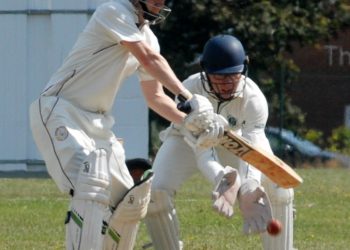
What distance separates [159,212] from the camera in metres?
8.05

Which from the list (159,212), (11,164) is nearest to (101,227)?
(159,212)

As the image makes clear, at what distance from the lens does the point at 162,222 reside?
810cm

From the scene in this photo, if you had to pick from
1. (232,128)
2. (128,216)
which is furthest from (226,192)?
(232,128)

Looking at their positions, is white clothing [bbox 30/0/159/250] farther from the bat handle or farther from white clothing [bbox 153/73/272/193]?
white clothing [bbox 153/73/272/193]

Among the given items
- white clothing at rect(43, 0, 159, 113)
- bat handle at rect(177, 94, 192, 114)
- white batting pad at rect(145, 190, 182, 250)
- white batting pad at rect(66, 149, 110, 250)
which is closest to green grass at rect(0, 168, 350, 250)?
white batting pad at rect(145, 190, 182, 250)

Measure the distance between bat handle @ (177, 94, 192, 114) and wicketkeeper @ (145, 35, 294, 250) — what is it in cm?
46

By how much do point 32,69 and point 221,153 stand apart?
43.1ft

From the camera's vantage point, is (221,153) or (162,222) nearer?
(162,222)

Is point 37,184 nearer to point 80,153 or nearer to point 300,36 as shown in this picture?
point 80,153

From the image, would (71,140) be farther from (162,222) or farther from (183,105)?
(162,222)

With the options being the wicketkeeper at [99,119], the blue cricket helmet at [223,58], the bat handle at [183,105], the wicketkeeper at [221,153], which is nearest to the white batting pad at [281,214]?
the wicketkeeper at [221,153]

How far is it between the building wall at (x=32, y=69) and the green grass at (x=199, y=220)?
4481 millimetres

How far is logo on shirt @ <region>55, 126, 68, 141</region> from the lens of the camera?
701 centimetres

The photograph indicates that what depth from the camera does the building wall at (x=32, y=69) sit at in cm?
2069
